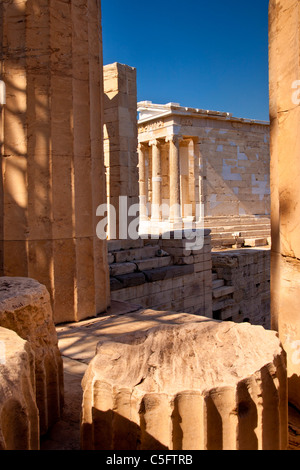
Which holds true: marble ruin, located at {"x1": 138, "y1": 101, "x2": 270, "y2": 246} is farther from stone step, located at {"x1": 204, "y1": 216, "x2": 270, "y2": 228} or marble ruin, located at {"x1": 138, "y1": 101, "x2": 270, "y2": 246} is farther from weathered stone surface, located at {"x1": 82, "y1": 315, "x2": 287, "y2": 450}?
weathered stone surface, located at {"x1": 82, "y1": 315, "x2": 287, "y2": 450}

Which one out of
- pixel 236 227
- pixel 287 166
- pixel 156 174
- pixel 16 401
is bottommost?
pixel 16 401

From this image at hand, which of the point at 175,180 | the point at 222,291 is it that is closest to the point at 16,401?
the point at 222,291

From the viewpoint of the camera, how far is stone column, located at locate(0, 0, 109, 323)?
18.1 ft

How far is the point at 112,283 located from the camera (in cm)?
779

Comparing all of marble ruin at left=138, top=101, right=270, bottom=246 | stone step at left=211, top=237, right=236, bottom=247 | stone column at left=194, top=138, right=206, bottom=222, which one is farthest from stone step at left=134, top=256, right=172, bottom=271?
stone column at left=194, top=138, right=206, bottom=222

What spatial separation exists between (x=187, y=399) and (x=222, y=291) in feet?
33.4

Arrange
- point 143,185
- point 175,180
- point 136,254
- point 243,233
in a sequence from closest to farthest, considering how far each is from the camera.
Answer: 1. point 136,254
2. point 243,233
3. point 175,180
4. point 143,185

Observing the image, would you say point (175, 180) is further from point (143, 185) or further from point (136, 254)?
point (136, 254)

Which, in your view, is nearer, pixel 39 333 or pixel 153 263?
pixel 39 333

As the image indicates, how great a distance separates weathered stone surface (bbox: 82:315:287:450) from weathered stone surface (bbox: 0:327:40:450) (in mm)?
374

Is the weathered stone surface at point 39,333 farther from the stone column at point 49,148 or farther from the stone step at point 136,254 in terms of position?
the stone step at point 136,254

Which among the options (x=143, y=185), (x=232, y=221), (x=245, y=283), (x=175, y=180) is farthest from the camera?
(x=143, y=185)

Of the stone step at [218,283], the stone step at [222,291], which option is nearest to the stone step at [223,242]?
the stone step at [218,283]

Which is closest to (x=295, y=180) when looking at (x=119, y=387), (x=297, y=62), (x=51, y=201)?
(x=297, y=62)
